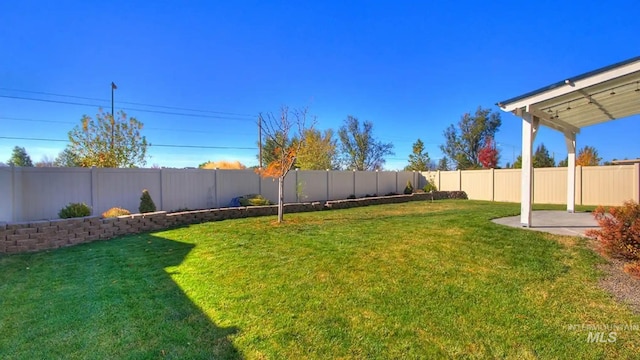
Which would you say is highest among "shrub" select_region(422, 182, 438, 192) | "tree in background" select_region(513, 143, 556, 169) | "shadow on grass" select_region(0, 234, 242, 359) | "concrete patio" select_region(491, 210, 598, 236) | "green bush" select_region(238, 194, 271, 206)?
"tree in background" select_region(513, 143, 556, 169)

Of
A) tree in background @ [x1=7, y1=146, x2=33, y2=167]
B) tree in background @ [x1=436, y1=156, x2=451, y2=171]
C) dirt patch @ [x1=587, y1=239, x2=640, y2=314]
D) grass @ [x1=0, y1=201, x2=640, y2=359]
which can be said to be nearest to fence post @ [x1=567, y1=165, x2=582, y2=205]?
grass @ [x1=0, y1=201, x2=640, y2=359]

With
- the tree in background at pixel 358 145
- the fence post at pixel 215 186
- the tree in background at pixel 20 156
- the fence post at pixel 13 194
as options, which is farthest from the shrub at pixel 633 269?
the tree in background at pixel 20 156

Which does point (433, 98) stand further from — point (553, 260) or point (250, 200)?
point (553, 260)

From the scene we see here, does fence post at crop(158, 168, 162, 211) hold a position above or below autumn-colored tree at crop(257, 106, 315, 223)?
below

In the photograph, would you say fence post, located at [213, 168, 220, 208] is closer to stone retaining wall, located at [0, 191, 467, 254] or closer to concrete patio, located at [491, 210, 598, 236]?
stone retaining wall, located at [0, 191, 467, 254]

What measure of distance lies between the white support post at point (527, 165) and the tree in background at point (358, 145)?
20788 mm

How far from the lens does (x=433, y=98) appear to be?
19.5 metres

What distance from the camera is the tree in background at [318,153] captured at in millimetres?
18766

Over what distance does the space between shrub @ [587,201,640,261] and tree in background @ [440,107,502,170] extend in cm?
2629

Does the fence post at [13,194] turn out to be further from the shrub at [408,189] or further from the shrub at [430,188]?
the shrub at [430,188]

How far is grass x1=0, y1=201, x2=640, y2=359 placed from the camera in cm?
243

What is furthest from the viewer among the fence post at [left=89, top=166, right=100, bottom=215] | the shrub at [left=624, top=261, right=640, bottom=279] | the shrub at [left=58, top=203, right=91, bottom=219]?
the fence post at [left=89, top=166, right=100, bottom=215]

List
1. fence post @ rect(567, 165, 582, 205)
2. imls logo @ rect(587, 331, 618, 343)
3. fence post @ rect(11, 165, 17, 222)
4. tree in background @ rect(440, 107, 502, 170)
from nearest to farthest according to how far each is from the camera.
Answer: imls logo @ rect(587, 331, 618, 343), fence post @ rect(11, 165, 17, 222), fence post @ rect(567, 165, 582, 205), tree in background @ rect(440, 107, 502, 170)

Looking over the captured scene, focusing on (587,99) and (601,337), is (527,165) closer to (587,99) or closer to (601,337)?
(587,99)
